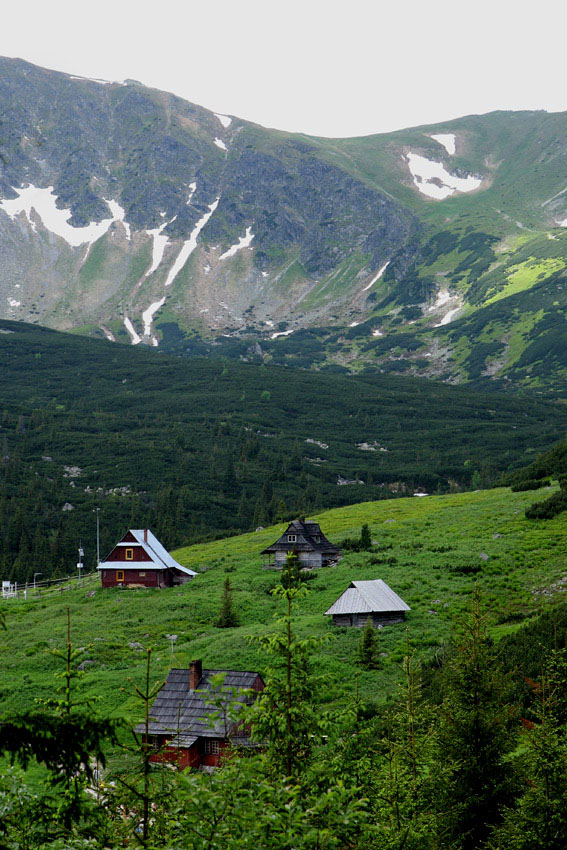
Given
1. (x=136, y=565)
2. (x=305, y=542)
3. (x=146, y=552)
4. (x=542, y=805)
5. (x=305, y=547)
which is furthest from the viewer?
(x=305, y=547)

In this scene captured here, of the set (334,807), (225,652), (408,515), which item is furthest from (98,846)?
(408,515)

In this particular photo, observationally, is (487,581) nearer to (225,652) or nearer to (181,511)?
(225,652)

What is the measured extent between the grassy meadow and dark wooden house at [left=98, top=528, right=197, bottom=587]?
2372 mm

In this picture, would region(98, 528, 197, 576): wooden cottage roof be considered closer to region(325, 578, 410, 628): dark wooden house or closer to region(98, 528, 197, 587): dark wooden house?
region(98, 528, 197, 587): dark wooden house

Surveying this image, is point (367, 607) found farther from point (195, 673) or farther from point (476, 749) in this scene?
point (476, 749)

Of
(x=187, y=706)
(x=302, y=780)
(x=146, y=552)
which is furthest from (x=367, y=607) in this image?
(x=302, y=780)

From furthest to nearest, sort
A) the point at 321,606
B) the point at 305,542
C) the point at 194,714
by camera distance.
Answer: the point at 305,542 → the point at 321,606 → the point at 194,714

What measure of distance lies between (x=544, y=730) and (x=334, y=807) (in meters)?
7.77

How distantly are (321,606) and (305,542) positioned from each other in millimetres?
17338

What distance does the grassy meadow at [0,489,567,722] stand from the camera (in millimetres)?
46688

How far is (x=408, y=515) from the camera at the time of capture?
331 ft

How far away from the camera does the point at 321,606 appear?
60.1m

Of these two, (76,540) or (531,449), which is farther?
(531,449)

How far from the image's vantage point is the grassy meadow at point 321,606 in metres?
46.7
